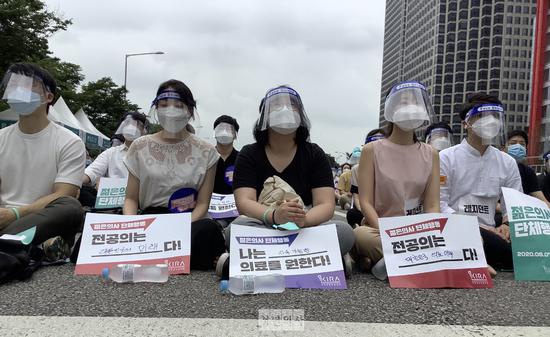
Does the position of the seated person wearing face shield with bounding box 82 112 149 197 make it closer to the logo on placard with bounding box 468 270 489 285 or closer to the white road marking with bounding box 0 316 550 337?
the white road marking with bounding box 0 316 550 337

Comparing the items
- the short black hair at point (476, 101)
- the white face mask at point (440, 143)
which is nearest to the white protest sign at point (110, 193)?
the short black hair at point (476, 101)

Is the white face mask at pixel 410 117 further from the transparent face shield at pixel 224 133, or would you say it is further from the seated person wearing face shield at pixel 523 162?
the transparent face shield at pixel 224 133

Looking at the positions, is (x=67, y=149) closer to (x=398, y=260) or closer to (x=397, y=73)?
(x=398, y=260)

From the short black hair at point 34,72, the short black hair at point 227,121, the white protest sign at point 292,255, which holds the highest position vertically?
the short black hair at point 34,72

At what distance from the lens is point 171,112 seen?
3.60 metres

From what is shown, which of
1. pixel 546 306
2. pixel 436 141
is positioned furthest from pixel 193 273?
pixel 436 141

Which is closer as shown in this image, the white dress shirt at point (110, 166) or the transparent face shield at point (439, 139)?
the white dress shirt at point (110, 166)

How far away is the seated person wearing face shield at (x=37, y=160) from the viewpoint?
11.2ft

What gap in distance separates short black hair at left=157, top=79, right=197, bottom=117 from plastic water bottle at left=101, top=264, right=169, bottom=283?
4.51 ft

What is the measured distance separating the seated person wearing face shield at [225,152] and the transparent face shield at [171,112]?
4.44 ft

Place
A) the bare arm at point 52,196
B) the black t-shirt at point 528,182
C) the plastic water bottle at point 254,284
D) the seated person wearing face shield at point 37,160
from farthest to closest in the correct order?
the black t-shirt at point 528,182 < the seated person wearing face shield at point 37,160 < the bare arm at point 52,196 < the plastic water bottle at point 254,284

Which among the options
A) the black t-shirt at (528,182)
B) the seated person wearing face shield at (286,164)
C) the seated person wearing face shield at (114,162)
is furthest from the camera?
the seated person wearing face shield at (114,162)

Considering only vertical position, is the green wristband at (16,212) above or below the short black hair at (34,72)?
below

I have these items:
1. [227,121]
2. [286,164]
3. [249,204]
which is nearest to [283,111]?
[286,164]
